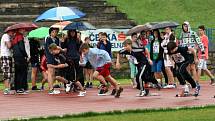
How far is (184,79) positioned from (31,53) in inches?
226

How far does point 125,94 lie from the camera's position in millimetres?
19031

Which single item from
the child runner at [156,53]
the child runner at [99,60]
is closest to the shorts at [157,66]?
the child runner at [156,53]

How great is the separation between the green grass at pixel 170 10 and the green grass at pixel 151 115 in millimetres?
19773

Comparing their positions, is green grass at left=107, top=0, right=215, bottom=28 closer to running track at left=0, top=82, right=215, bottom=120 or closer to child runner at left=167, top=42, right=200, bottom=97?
running track at left=0, top=82, right=215, bottom=120

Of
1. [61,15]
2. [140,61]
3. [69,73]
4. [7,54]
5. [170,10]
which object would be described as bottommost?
[69,73]

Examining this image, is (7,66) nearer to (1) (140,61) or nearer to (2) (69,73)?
(2) (69,73)

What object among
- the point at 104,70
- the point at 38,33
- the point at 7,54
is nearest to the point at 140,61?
the point at 104,70

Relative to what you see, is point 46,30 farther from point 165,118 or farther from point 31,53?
point 165,118

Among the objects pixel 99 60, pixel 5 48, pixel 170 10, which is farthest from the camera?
pixel 170 10

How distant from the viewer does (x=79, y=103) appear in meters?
16.5

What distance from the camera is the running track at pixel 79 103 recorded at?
14.7m

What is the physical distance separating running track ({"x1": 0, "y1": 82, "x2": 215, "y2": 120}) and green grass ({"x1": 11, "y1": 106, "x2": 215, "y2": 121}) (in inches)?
28.0

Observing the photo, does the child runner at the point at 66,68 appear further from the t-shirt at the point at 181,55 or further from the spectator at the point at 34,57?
the t-shirt at the point at 181,55

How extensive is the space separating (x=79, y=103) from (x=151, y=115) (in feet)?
11.0
